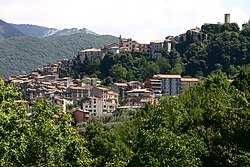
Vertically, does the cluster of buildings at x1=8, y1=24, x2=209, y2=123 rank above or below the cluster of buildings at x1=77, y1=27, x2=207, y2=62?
below

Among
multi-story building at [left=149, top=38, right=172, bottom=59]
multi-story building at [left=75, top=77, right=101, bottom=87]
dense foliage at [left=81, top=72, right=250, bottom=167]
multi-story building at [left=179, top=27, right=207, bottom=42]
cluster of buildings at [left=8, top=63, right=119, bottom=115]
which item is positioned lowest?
cluster of buildings at [left=8, top=63, right=119, bottom=115]

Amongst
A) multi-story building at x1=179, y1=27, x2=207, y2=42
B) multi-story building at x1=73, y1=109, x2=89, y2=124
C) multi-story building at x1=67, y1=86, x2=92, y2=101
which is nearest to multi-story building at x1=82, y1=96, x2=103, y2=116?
multi-story building at x1=73, y1=109, x2=89, y2=124

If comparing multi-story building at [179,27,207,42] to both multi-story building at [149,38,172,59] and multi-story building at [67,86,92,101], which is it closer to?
multi-story building at [149,38,172,59]

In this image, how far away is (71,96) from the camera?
256 feet

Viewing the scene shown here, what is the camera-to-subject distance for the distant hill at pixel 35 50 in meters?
155

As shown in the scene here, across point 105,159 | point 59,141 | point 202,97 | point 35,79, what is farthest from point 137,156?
point 35,79

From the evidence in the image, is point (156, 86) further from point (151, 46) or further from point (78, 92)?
point (151, 46)

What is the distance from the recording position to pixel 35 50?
16775 cm

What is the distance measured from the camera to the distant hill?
155250mm

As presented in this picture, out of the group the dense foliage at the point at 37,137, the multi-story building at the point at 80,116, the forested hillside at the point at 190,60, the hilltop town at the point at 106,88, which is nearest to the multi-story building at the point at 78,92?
the hilltop town at the point at 106,88

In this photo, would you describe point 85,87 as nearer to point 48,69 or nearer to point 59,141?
point 48,69

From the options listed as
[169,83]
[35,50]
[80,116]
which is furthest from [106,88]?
[35,50]

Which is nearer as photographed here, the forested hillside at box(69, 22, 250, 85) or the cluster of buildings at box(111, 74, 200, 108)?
the cluster of buildings at box(111, 74, 200, 108)

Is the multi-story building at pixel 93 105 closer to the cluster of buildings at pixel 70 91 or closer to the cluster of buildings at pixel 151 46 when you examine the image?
the cluster of buildings at pixel 70 91
